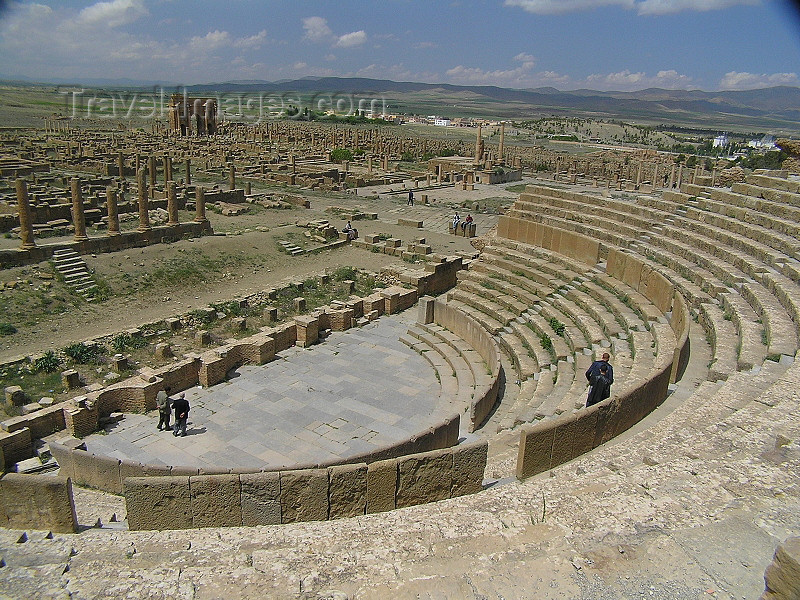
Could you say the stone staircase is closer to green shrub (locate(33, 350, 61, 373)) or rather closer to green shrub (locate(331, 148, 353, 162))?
green shrub (locate(33, 350, 61, 373))

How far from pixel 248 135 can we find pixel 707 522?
281 ft

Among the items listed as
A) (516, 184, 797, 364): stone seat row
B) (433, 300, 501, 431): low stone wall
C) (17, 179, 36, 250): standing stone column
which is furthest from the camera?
(17, 179, 36, 250): standing stone column

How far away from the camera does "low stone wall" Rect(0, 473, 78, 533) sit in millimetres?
6184

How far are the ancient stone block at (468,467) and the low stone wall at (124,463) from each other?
6.04ft

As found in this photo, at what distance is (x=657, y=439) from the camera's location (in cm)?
664

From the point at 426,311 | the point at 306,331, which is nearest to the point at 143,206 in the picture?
the point at 306,331

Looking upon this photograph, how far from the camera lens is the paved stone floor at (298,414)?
10.9 m

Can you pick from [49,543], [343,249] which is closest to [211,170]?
[343,249]

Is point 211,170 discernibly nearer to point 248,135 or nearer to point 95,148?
point 95,148

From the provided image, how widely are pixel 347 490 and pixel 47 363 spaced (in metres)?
11.1

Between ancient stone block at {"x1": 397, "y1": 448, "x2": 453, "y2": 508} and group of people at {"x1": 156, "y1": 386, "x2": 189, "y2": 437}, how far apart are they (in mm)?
6441

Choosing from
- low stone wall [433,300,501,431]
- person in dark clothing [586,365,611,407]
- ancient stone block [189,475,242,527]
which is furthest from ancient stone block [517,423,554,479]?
low stone wall [433,300,501,431]

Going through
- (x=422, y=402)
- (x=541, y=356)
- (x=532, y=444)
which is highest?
(x=532, y=444)

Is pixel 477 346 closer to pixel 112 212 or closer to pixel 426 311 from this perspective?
pixel 426 311
